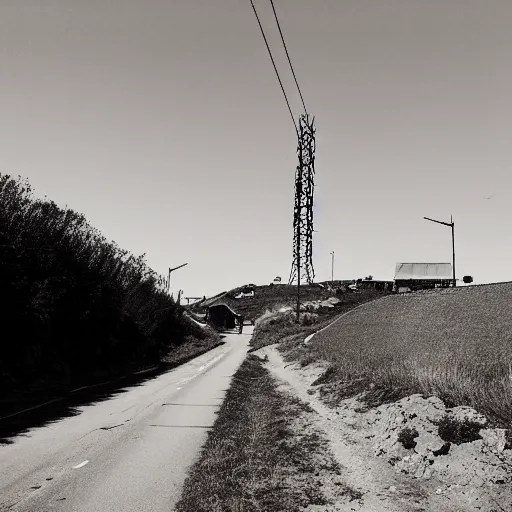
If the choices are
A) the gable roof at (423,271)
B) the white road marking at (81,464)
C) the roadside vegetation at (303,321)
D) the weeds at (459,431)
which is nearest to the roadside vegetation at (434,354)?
the weeds at (459,431)

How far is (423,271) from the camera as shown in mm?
76562

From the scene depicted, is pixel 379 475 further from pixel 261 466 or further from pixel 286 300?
pixel 286 300

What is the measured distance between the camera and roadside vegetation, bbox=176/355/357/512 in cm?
818

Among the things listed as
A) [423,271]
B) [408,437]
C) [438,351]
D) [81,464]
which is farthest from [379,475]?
[423,271]

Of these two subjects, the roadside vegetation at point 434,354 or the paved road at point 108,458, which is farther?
the roadside vegetation at point 434,354

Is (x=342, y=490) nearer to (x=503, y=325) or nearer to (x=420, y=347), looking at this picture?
(x=420, y=347)

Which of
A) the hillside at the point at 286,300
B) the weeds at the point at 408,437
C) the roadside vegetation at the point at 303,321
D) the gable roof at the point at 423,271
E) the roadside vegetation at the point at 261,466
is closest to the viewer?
the roadside vegetation at the point at 261,466

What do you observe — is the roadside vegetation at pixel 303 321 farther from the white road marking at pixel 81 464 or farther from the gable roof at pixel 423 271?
the white road marking at pixel 81 464

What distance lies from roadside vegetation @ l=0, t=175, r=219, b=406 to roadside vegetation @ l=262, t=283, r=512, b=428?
42.4ft

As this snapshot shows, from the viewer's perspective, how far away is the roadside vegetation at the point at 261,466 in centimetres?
818

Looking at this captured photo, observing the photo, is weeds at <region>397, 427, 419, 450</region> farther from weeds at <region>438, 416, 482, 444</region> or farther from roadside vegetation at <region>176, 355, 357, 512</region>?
roadside vegetation at <region>176, 355, 357, 512</region>

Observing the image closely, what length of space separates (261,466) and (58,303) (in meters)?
19.9

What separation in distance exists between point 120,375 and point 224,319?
182 ft

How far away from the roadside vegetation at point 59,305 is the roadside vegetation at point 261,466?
10.0 m
